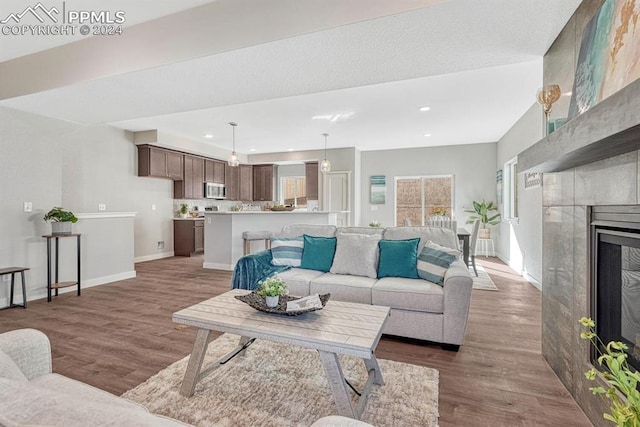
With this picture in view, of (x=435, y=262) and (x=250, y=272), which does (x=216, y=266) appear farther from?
(x=435, y=262)

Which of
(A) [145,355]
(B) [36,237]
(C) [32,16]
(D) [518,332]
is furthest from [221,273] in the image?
(D) [518,332]

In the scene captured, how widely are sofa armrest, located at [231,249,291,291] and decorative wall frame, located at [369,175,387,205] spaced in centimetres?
537

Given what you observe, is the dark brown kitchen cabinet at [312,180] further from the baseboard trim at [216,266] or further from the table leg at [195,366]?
the table leg at [195,366]

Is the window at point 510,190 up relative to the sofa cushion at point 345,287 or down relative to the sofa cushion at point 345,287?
up

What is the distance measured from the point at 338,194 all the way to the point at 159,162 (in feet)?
13.4

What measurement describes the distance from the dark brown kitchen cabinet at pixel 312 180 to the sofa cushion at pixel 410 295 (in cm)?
562

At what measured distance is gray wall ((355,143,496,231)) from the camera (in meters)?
7.44

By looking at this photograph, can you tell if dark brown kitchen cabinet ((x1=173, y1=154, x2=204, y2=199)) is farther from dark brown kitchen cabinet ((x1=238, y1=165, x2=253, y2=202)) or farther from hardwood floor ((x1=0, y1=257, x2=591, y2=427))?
hardwood floor ((x1=0, y1=257, x2=591, y2=427))

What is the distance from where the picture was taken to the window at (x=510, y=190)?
19.5 ft

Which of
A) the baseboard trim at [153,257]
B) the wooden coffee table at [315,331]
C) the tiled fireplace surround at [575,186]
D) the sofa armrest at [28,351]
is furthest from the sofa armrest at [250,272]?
the baseboard trim at [153,257]

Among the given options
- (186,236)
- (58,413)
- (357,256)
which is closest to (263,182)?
(186,236)

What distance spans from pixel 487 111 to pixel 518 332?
3.48 meters

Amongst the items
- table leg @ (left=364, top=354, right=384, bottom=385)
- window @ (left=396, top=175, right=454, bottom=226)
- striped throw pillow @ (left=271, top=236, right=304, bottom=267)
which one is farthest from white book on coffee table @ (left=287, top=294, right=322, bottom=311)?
window @ (left=396, top=175, right=454, bottom=226)

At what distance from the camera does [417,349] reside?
2578mm
